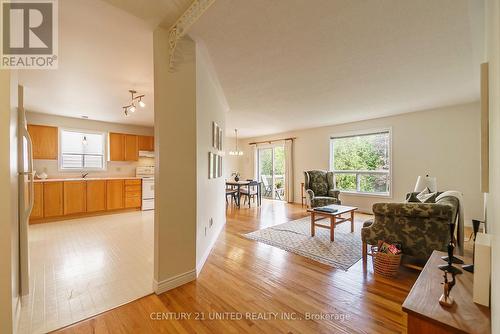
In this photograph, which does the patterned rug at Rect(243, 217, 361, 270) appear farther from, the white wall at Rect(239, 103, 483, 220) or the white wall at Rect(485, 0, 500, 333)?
the white wall at Rect(239, 103, 483, 220)

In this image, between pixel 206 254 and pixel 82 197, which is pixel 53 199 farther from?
pixel 206 254

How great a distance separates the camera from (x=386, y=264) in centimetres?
216

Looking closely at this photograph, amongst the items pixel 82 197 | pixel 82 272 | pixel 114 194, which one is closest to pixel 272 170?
pixel 114 194

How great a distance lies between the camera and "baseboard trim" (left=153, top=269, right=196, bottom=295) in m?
1.89

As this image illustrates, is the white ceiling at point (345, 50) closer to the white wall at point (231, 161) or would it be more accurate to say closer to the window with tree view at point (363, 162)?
the window with tree view at point (363, 162)

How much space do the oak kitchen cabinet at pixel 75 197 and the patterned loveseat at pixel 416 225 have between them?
18.8 feet

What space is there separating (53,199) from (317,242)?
212 inches

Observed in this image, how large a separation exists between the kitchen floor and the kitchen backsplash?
1477mm

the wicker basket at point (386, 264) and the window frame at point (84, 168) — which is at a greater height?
the window frame at point (84, 168)

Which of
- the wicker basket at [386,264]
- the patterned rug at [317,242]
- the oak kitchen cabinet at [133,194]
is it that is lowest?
the patterned rug at [317,242]

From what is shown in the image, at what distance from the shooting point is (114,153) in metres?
5.57

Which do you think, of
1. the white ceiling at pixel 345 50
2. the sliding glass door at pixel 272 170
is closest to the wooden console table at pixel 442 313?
the white ceiling at pixel 345 50

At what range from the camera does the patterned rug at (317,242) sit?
2620 millimetres

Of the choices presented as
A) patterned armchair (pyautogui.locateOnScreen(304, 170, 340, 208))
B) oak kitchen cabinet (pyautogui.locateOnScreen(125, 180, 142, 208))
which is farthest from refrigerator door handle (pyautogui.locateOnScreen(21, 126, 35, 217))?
patterned armchair (pyautogui.locateOnScreen(304, 170, 340, 208))
